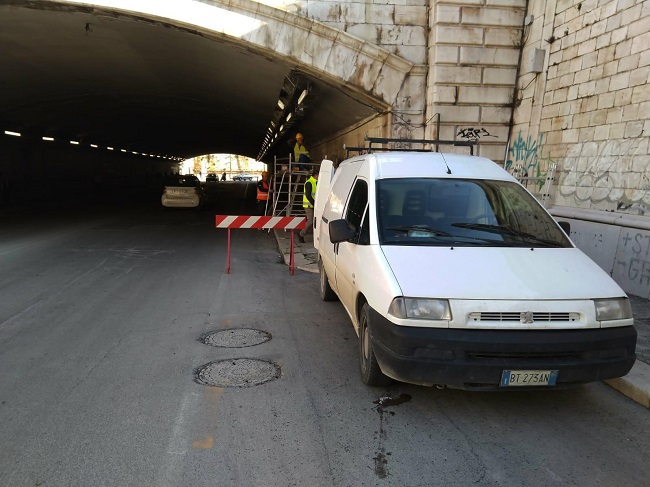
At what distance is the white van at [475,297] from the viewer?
349 cm

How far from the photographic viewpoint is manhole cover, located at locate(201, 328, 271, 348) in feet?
17.6

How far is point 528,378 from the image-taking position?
11.4 feet

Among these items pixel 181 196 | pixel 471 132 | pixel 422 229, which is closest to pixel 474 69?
pixel 471 132

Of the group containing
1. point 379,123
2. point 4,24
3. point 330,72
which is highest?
point 4,24

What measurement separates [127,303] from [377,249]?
4363 millimetres

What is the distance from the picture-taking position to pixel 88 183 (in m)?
37.7

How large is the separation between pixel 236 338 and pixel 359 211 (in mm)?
2071

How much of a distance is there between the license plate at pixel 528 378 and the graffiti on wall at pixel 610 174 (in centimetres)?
490

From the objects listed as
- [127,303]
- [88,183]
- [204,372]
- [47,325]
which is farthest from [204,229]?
[88,183]

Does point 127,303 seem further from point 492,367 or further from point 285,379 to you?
point 492,367

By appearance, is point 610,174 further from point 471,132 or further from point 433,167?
point 433,167

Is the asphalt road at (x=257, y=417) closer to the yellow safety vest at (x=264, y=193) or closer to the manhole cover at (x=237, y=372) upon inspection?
the manhole cover at (x=237, y=372)

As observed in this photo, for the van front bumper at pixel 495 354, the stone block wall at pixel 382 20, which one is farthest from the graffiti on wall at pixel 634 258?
the stone block wall at pixel 382 20

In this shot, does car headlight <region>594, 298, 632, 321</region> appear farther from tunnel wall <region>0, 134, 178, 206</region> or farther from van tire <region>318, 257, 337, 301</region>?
tunnel wall <region>0, 134, 178, 206</region>
